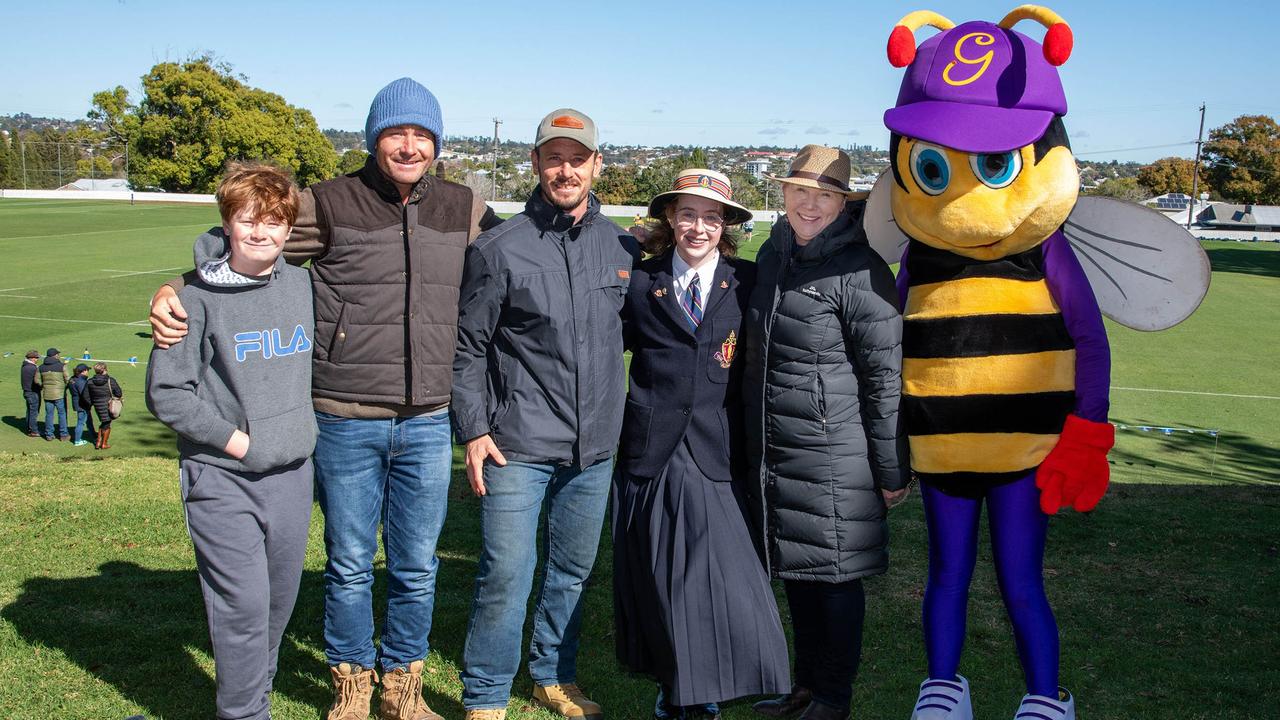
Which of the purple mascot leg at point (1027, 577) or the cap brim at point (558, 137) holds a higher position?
the cap brim at point (558, 137)

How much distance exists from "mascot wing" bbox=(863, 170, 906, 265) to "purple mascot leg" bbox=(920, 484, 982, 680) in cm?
98

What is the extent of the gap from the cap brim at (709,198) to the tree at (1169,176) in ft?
293

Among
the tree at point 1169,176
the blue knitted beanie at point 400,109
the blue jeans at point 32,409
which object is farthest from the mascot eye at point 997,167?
the tree at point 1169,176

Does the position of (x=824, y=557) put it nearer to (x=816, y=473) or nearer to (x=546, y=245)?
(x=816, y=473)

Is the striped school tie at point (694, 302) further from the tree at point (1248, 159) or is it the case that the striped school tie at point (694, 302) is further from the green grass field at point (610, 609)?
the tree at point (1248, 159)

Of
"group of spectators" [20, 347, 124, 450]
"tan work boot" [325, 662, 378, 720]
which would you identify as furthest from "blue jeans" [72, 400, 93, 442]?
"tan work boot" [325, 662, 378, 720]

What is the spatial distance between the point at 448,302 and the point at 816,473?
1.36 meters

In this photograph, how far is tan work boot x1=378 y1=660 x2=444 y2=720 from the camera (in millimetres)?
3500

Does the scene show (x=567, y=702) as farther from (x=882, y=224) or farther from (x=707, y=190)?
(x=882, y=224)

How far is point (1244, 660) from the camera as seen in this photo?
13.3 ft

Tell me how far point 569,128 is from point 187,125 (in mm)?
67636

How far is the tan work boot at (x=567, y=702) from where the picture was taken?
364cm

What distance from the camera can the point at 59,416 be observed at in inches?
415

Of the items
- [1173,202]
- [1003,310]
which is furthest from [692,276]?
[1173,202]
